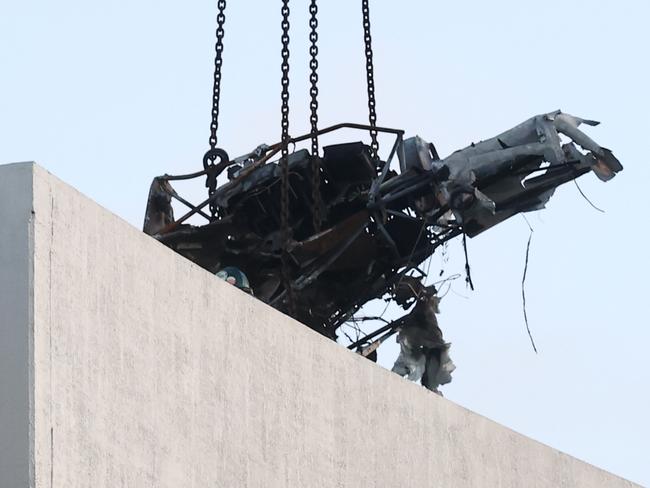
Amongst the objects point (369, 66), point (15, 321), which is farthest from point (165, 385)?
point (369, 66)

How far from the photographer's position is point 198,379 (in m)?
8.39

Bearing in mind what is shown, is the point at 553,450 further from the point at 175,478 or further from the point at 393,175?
the point at 175,478

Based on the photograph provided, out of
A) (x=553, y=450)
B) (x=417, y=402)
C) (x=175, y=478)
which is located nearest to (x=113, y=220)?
(x=175, y=478)

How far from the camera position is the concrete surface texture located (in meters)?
7.35

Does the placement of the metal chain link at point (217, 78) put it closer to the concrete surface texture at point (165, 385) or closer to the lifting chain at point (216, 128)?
the lifting chain at point (216, 128)

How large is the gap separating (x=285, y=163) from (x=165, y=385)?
464 cm

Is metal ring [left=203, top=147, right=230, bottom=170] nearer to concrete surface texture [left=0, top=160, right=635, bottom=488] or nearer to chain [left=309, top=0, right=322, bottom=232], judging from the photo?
chain [left=309, top=0, right=322, bottom=232]

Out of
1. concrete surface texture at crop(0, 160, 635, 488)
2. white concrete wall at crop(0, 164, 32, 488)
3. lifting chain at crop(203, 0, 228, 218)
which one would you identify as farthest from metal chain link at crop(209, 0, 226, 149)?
white concrete wall at crop(0, 164, 32, 488)

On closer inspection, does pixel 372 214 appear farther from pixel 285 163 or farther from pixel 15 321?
pixel 15 321

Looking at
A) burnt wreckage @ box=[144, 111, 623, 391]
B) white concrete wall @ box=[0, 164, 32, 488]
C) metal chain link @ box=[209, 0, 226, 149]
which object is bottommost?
white concrete wall @ box=[0, 164, 32, 488]

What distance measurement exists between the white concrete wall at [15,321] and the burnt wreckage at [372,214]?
16.8 feet

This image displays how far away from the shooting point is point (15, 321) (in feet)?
24.0

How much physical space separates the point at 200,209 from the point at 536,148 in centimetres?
224

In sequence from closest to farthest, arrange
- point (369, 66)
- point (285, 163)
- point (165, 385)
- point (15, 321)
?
point (15, 321) → point (165, 385) → point (285, 163) → point (369, 66)
